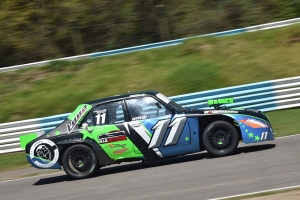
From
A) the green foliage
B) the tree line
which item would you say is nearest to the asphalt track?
the green foliage

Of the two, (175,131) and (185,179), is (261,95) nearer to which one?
(175,131)

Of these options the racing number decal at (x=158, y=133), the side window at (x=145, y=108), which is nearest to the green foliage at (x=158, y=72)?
the side window at (x=145, y=108)

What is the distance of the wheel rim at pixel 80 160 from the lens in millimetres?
9797

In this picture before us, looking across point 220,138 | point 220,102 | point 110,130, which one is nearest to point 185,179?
point 220,138

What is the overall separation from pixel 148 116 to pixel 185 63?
10.0 meters

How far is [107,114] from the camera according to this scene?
9.83m

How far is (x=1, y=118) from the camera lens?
18.4 meters

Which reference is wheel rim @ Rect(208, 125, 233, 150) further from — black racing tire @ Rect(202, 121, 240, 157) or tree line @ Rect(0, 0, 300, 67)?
tree line @ Rect(0, 0, 300, 67)

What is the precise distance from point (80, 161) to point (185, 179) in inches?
94.7

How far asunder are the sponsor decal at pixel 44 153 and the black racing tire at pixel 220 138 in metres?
2.84

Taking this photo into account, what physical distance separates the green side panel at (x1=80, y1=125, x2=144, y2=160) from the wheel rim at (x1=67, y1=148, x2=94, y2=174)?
320mm

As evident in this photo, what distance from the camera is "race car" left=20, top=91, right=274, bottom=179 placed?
31.3 ft

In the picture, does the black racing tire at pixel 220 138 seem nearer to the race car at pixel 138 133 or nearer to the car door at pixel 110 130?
the race car at pixel 138 133

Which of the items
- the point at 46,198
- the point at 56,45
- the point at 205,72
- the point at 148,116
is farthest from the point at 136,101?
the point at 56,45
